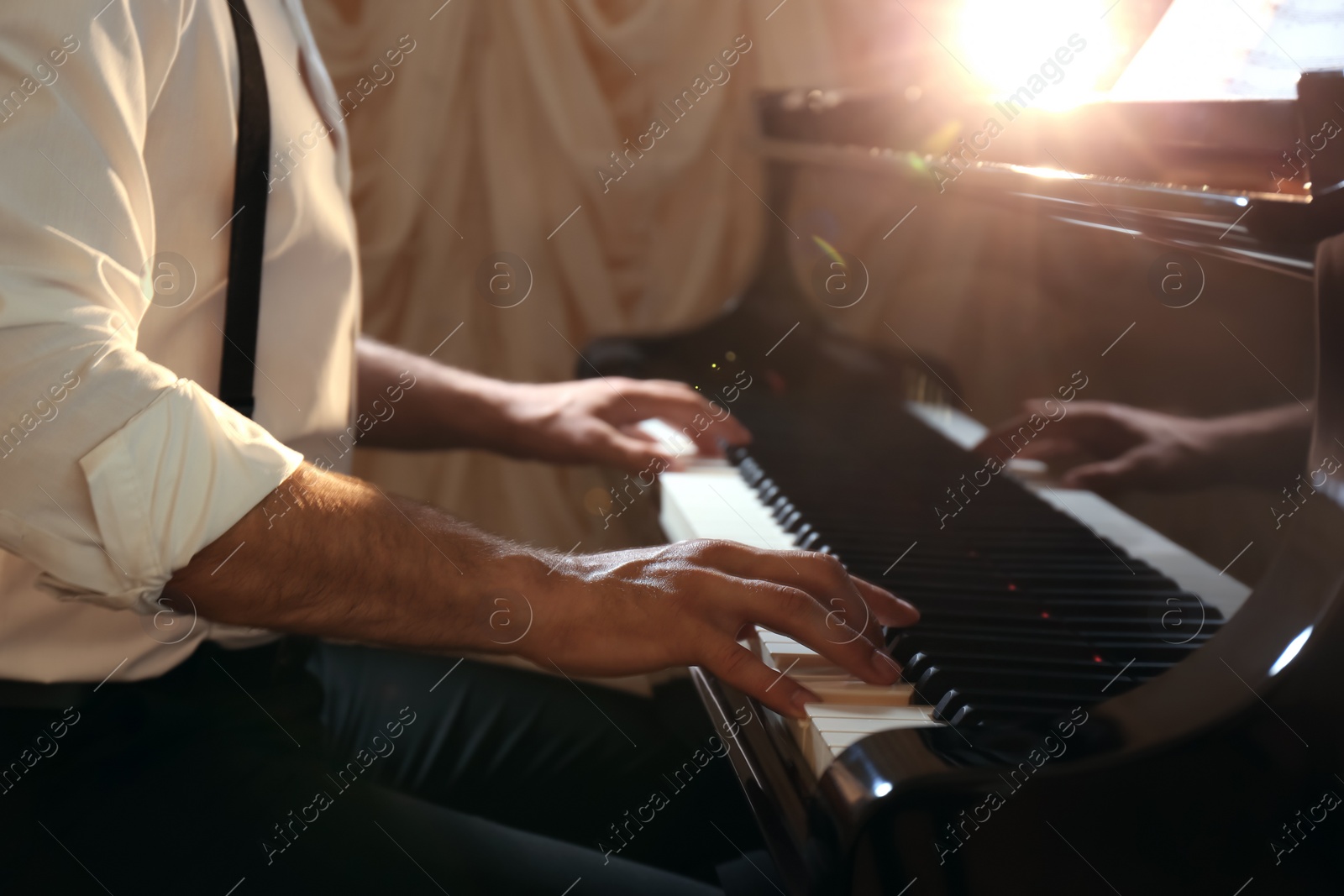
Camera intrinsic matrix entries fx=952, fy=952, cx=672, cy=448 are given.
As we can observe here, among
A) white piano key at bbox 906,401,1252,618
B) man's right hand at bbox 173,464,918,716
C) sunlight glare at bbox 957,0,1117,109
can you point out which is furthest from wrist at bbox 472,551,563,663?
sunlight glare at bbox 957,0,1117,109

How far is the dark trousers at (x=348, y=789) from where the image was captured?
2.29 ft

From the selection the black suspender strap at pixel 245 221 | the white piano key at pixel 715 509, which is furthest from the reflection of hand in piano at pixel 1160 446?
the black suspender strap at pixel 245 221

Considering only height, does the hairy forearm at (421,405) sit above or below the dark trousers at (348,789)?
above

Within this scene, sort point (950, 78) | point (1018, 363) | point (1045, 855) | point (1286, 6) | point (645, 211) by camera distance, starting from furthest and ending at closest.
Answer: point (645, 211) → point (950, 78) → point (1018, 363) → point (1286, 6) → point (1045, 855)

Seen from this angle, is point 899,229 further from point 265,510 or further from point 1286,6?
point 265,510

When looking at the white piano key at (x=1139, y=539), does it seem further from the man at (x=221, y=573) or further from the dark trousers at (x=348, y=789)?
the dark trousers at (x=348, y=789)

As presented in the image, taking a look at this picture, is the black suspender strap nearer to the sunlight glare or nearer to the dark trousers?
the dark trousers

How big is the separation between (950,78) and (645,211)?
0.70 meters

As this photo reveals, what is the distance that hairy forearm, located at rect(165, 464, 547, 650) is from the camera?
0.59 m

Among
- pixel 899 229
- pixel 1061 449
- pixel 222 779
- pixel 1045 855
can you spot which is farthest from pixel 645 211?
pixel 1045 855

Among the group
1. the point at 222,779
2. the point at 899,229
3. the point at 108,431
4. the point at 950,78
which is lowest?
the point at 222,779

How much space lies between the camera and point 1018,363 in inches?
43.9

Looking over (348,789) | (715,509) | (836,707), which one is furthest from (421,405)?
(836,707)

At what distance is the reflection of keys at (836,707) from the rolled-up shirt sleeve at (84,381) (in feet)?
1.18
